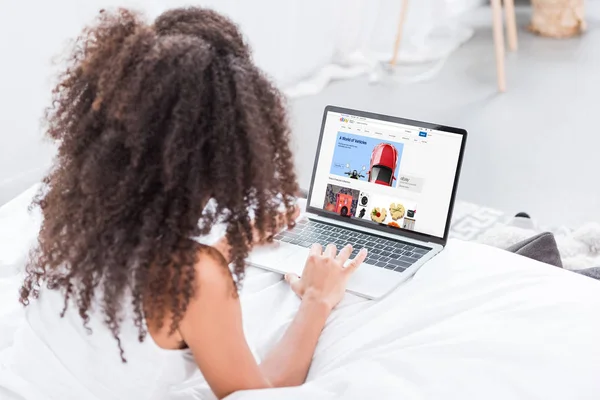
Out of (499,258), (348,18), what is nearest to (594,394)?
(499,258)

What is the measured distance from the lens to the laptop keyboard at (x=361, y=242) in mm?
1281

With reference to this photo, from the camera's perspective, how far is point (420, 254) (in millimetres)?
1310

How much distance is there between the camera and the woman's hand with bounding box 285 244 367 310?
1.13m

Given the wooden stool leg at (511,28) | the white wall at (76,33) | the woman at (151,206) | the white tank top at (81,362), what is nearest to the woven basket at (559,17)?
the wooden stool leg at (511,28)

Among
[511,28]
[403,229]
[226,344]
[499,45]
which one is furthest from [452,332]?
[511,28]

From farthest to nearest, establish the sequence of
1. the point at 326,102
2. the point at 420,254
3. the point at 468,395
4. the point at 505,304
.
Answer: the point at 326,102
the point at 420,254
the point at 505,304
the point at 468,395

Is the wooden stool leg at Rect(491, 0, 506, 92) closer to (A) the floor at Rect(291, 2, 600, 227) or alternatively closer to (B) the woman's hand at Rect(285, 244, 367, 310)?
(A) the floor at Rect(291, 2, 600, 227)

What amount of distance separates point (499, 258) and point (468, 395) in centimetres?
35

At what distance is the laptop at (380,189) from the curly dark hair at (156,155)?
445 mm

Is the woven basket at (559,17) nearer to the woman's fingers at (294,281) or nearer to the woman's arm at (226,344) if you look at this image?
the woman's fingers at (294,281)

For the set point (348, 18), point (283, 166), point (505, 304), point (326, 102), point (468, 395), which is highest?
point (348, 18)

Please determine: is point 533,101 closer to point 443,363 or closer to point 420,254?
point 420,254

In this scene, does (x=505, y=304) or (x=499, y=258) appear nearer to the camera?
(x=505, y=304)

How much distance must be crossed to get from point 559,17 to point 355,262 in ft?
10.3
